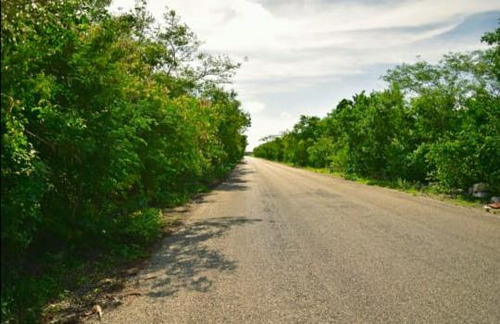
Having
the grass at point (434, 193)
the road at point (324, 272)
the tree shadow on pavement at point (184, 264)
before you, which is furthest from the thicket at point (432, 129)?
the tree shadow on pavement at point (184, 264)

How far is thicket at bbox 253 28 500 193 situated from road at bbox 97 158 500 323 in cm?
656

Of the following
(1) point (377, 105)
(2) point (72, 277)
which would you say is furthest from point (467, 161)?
(2) point (72, 277)

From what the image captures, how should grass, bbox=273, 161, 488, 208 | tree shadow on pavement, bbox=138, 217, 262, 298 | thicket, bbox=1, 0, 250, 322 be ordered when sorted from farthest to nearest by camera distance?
grass, bbox=273, 161, 488, 208, tree shadow on pavement, bbox=138, 217, 262, 298, thicket, bbox=1, 0, 250, 322

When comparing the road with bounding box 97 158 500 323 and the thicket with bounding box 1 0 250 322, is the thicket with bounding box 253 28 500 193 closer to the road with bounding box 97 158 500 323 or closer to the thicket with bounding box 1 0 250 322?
the road with bounding box 97 158 500 323

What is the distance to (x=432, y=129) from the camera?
24453mm

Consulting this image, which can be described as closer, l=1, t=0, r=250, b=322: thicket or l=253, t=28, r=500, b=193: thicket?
l=1, t=0, r=250, b=322: thicket

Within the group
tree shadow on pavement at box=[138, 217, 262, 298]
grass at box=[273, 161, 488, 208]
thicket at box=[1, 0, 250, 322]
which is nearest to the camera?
thicket at box=[1, 0, 250, 322]

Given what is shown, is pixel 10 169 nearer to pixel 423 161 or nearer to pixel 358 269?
pixel 358 269

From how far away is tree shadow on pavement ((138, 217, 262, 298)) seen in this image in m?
6.11

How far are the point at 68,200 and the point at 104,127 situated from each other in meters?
1.47

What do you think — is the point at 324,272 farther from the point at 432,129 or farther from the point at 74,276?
the point at 432,129

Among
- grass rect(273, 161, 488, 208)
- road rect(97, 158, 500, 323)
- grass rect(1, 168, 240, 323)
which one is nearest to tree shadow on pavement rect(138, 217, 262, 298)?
road rect(97, 158, 500, 323)

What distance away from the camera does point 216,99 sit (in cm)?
3366

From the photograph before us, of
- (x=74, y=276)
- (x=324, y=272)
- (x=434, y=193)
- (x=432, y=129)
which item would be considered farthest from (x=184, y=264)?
(x=432, y=129)
